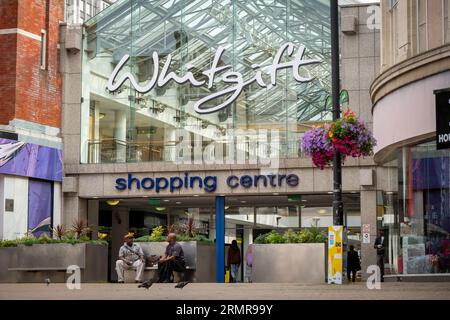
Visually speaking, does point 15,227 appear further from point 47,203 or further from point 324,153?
point 324,153

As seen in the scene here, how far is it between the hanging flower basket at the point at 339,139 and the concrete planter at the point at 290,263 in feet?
18.3

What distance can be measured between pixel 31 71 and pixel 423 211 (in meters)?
19.2

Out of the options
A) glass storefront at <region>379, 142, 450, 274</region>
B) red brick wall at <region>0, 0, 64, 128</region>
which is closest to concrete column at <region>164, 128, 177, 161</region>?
red brick wall at <region>0, 0, 64, 128</region>

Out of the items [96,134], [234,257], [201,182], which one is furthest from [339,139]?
[96,134]

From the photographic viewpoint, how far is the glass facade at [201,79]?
37.8m

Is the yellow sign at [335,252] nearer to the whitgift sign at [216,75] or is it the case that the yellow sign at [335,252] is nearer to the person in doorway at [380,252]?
the person in doorway at [380,252]

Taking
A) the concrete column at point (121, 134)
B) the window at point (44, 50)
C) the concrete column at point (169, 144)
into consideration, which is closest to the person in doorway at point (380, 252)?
the concrete column at point (169, 144)

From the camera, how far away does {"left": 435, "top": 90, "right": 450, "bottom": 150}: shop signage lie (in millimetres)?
18344

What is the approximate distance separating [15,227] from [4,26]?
7540 mm

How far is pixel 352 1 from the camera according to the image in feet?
134

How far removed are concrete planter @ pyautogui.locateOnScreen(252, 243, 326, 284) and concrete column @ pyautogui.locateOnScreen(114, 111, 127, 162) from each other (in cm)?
1188

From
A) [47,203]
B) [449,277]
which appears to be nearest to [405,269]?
[449,277]

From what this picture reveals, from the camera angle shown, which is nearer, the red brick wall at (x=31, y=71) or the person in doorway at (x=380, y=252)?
the person in doorway at (x=380, y=252)

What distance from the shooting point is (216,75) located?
38.6 m
